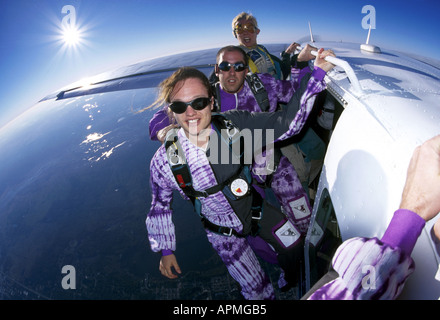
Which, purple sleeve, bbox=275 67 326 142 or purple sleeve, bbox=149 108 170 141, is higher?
purple sleeve, bbox=149 108 170 141

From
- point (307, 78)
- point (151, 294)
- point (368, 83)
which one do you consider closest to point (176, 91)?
point (307, 78)

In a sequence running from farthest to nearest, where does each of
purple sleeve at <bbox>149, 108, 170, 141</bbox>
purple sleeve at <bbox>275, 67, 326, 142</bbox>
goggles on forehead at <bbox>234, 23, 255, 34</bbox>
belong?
1. goggles on forehead at <bbox>234, 23, 255, 34</bbox>
2. purple sleeve at <bbox>149, 108, 170, 141</bbox>
3. purple sleeve at <bbox>275, 67, 326, 142</bbox>

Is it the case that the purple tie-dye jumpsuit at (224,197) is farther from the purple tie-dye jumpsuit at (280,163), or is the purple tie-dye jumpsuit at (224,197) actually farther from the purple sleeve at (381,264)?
the purple sleeve at (381,264)

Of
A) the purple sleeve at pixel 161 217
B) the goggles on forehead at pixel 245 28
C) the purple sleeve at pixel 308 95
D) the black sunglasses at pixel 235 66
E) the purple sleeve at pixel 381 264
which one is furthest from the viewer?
the goggles on forehead at pixel 245 28

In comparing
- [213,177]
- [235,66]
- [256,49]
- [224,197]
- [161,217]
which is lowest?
[161,217]

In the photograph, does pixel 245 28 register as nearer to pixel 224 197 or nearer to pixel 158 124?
pixel 158 124

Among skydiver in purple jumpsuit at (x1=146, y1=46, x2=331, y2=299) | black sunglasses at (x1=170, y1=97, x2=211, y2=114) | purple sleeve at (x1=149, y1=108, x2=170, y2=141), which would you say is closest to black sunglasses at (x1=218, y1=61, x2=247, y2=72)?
purple sleeve at (x1=149, y1=108, x2=170, y2=141)

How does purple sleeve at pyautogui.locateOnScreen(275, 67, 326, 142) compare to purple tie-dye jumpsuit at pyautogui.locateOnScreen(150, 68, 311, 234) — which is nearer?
purple sleeve at pyautogui.locateOnScreen(275, 67, 326, 142)

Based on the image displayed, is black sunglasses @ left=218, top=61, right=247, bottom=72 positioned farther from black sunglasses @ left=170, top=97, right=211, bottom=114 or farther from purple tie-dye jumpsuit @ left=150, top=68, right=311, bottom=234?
black sunglasses @ left=170, top=97, right=211, bottom=114

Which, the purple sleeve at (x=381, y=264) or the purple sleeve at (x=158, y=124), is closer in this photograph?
the purple sleeve at (x=381, y=264)

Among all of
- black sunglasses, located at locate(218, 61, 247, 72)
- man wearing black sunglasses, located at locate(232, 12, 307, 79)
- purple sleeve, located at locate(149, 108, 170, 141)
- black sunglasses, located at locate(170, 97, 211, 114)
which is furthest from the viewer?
man wearing black sunglasses, located at locate(232, 12, 307, 79)

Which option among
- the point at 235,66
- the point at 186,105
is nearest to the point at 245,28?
the point at 235,66

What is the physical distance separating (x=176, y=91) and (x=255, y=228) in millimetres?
1218

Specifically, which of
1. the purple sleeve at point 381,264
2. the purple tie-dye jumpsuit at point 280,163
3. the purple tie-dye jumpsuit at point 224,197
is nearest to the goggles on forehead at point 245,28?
the purple tie-dye jumpsuit at point 280,163
